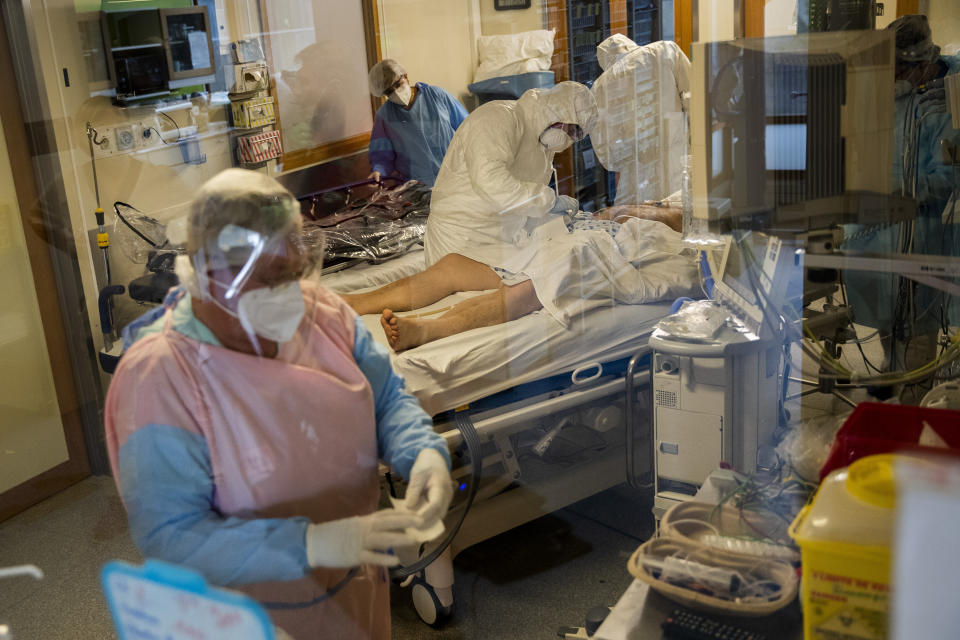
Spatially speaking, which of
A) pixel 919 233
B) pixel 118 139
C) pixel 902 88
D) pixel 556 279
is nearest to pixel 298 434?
pixel 118 139

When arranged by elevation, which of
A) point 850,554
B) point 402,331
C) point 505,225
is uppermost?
point 505,225

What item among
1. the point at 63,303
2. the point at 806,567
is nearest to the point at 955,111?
the point at 806,567

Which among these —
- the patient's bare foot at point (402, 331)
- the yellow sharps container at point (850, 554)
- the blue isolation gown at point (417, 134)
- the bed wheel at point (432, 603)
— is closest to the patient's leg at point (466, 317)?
the patient's bare foot at point (402, 331)

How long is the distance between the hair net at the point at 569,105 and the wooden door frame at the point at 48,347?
3.72ft

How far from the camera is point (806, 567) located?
107 cm

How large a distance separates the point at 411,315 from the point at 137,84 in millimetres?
653

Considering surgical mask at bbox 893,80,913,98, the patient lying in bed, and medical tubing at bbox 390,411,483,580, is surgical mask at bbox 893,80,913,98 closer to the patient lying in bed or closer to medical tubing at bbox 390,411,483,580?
the patient lying in bed

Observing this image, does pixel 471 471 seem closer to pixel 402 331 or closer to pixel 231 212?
pixel 402 331

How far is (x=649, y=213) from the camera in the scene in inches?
92.4

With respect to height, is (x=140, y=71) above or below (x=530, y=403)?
above

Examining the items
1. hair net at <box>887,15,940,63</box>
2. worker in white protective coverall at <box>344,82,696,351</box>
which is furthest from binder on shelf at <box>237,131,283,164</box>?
hair net at <box>887,15,940,63</box>

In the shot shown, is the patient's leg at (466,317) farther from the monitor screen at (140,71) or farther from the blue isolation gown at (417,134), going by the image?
the monitor screen at (140,71)

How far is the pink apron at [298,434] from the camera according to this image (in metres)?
1.10

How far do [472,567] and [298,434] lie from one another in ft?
2.84
